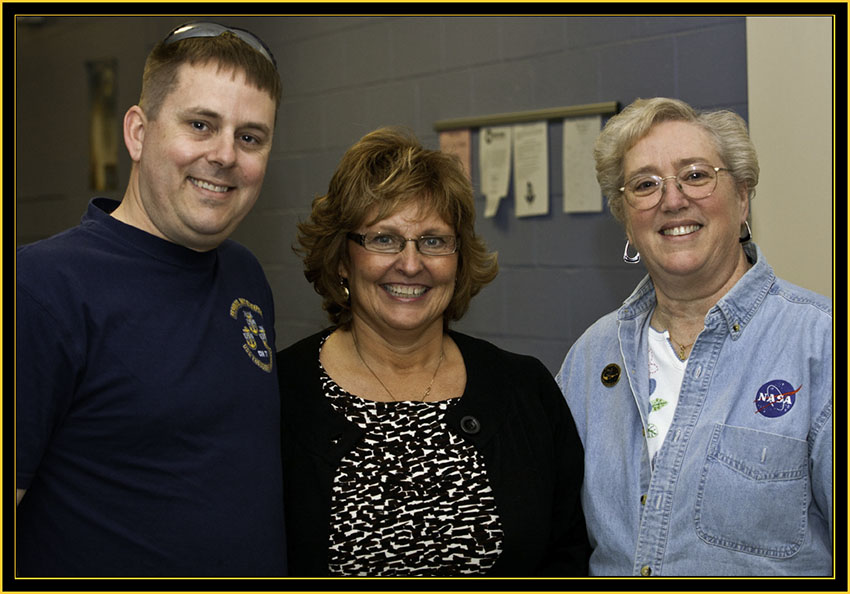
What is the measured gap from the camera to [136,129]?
54.0 inches

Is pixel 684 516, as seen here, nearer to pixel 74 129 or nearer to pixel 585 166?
pixel 585 166

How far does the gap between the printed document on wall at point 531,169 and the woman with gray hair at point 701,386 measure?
3.83 ft

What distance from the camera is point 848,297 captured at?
4.86 ft

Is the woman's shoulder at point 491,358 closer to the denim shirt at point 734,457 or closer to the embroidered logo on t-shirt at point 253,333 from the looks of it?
the denim shirt at point 734,457

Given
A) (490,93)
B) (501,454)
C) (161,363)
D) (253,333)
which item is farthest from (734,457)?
(490,93)

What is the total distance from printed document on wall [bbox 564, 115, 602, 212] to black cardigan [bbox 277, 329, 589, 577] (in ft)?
3.75

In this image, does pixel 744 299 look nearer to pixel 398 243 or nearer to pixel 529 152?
pixel 398 243

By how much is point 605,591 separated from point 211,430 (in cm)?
77

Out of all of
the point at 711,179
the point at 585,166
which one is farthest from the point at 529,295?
the point at 711,179

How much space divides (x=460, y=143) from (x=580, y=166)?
1.93 feet

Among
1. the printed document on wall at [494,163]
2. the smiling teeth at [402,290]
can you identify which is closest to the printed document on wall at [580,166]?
the printed document on wall at [494,163]

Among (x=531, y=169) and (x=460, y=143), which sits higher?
(x=460, y=143)

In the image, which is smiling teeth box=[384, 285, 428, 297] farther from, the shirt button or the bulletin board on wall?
the bulletin board on wall

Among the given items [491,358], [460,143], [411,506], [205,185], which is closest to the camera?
[205,185]
